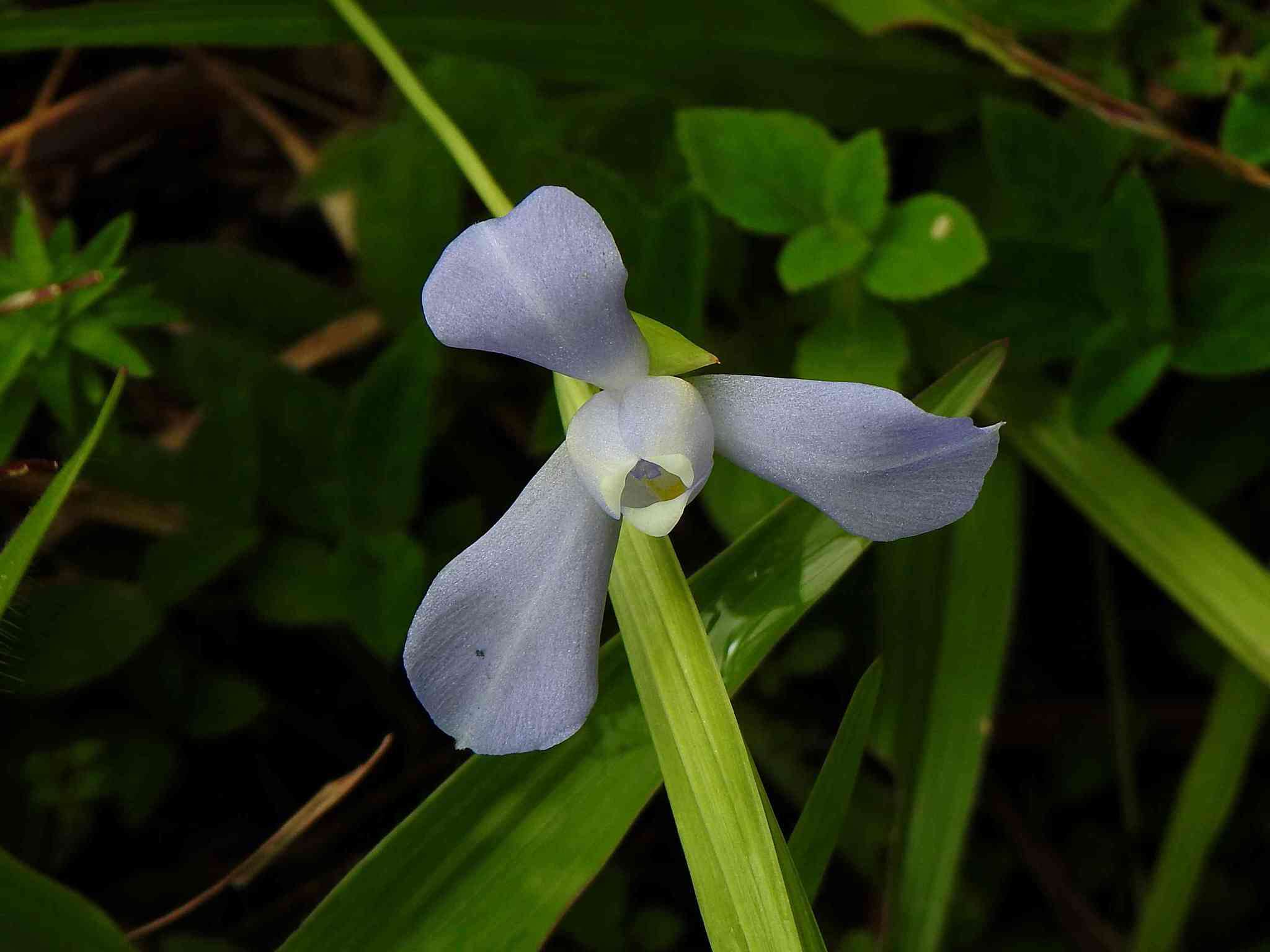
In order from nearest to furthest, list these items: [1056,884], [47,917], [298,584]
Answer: [47,917]
[298,584]
[1056,884]

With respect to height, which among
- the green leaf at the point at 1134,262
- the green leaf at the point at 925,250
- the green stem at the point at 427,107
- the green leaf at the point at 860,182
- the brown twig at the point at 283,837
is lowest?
the brown twig at the point at 283,837

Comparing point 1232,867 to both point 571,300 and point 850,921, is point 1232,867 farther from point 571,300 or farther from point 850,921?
point 571,300

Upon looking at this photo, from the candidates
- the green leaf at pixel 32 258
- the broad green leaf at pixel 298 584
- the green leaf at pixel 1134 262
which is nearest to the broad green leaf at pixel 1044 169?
the green leaf at pixel 1134 262

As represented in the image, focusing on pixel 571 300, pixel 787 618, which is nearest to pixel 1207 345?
pixel 787 618

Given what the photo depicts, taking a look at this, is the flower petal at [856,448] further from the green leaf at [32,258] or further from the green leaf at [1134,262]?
the green leaf at [32,258]

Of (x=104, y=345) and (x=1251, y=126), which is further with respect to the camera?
(x=1251, y=126)

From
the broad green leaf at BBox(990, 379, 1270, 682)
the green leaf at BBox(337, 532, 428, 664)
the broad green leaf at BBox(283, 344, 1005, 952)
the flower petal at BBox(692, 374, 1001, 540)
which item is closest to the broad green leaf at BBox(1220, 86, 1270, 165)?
the broad green leaf at BBox(990, 379, 1270, 682)

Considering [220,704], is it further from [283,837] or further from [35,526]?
[35,526]

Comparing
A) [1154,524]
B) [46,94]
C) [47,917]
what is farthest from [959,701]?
[46,94]
